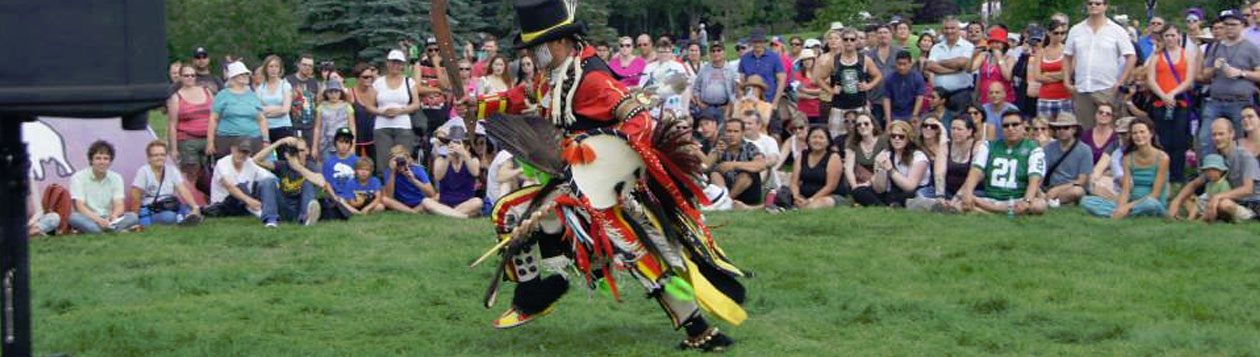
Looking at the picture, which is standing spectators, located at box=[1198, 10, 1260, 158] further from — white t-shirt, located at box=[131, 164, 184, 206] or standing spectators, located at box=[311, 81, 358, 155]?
white t-shirt, located at box=[131, 164, 184, 206]

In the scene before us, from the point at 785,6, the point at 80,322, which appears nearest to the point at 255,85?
the point at 80,322

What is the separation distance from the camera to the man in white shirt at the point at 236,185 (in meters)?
12.5

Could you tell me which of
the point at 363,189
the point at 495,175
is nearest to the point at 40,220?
the point at 363,189

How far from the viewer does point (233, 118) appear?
44.6 feet

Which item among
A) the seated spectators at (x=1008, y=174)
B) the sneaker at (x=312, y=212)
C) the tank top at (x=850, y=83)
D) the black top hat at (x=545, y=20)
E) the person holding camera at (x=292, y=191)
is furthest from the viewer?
the tank top at (x=850, y=83)

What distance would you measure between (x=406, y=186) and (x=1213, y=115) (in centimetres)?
653

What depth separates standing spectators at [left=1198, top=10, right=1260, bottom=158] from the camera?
12438 mm

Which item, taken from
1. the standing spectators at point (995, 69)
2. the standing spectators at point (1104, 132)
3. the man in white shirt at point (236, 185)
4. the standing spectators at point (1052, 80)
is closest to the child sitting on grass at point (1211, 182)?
the standing spectators at point (1104, 132)

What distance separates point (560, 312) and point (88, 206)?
5402 mm

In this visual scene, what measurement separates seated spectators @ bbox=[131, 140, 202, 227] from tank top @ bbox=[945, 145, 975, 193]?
5794mm

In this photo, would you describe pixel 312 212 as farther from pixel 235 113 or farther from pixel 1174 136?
pixel 1174 136

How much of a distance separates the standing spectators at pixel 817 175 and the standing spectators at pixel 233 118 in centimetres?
470

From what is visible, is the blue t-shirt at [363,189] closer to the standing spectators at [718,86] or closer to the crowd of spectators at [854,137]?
the crowd of spectators at [854,137]

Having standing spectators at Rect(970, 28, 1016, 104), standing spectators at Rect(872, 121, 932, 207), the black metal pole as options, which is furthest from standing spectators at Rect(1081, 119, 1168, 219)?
the black metal pole
